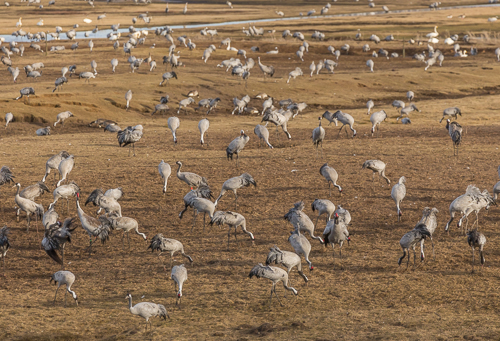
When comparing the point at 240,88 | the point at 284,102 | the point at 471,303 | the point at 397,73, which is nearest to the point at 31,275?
the point at 471,303

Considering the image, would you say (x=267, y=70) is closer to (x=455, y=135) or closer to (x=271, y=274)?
(x=455, y=135)

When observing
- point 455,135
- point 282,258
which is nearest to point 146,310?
point 282,258

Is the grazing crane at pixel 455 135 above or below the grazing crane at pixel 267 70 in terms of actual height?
below

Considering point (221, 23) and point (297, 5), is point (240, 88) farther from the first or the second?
point (297, 5)

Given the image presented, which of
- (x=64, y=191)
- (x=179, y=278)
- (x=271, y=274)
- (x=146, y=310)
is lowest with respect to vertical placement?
(x=146, y=310)

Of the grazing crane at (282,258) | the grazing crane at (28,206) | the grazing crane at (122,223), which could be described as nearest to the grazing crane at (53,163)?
the grazing crane at (28,206)

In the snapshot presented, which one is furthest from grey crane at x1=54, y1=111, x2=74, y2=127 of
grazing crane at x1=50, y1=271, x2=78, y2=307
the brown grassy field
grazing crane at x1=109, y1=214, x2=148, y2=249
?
grazing crane at x1=50, y1=271, x2=78, y2=307

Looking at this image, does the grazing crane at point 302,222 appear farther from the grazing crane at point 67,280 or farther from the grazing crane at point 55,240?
the grazing crane at point 67,280

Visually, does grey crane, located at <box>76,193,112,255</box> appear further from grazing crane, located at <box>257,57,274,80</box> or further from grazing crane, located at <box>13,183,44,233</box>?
grazing crane, located at <box>257,57,274,80</box>
